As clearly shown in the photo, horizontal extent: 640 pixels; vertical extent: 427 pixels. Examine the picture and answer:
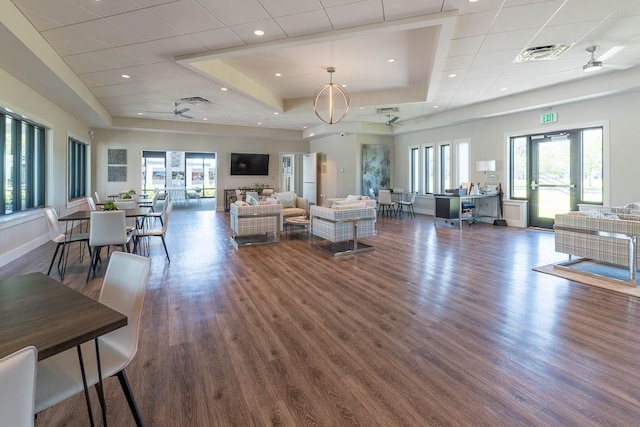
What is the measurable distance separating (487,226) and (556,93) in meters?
3.45

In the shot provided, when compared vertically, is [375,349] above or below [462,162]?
below

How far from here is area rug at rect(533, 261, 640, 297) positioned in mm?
3748

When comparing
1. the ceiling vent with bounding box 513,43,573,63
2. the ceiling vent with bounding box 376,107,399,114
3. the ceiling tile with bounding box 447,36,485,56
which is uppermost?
the ceiling vent with bounding box 376,107,399,114

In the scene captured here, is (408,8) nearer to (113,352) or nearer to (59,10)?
(59,10)

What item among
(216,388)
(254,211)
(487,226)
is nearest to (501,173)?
(487,226)

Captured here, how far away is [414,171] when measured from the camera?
39.0 ft

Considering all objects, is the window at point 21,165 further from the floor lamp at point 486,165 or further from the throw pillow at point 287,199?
the floor lamp at point 486,165

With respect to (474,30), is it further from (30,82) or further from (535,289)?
(30,82)

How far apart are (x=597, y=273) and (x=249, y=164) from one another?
A: 440 inches

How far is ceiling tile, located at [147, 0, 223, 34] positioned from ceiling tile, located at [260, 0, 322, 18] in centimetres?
72

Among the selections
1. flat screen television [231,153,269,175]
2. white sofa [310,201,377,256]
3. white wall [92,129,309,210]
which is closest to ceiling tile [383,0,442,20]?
white sofa [310,201,377,256]

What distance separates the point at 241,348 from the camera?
251cm

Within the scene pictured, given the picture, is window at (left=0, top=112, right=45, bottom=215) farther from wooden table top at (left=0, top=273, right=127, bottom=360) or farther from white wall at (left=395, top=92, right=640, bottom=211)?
white wall at (left=395, top=92, right=640, bottom=211)

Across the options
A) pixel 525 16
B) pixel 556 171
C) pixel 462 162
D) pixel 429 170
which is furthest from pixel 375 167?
pixel 525 16
